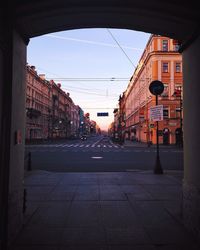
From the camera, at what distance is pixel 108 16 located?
570cm

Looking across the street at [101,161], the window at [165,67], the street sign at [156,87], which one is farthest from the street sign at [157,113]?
the window at [165,67]

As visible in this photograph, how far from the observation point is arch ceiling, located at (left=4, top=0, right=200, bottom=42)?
501 centimetres

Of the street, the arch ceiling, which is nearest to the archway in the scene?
the arch ceiling

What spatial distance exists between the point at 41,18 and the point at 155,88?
880 centimetres

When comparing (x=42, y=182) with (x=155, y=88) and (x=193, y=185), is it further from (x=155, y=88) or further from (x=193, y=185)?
(x=193, y=185)

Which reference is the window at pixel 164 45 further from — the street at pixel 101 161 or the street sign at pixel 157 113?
the street sign at pixel 157 113

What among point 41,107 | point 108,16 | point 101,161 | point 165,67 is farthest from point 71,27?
point 41,107

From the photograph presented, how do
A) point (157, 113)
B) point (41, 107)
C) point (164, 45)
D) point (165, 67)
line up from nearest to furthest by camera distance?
point (157, 113)
point (164, 45)
point (165, 67)
point (41, 107)

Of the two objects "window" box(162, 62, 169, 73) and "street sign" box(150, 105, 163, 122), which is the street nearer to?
"street sign" box(150, 105, 163, 122)

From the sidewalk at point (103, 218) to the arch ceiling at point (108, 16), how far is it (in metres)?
3.62

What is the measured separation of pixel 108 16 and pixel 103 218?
411cm

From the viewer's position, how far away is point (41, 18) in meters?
5.47

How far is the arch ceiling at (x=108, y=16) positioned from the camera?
16.4 feet

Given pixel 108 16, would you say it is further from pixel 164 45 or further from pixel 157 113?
pixel 164 45
